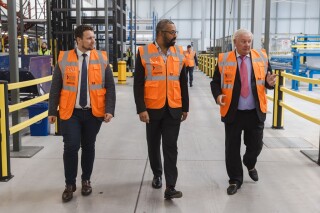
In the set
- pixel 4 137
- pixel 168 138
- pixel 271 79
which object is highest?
pixel 271 79

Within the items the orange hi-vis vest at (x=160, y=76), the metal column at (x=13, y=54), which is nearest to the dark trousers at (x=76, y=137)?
the orange hi-vis vest at (x=160, y=76)

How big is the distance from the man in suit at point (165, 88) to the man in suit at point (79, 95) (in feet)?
1.16

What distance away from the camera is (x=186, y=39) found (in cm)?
4931

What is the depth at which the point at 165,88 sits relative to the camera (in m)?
4.15

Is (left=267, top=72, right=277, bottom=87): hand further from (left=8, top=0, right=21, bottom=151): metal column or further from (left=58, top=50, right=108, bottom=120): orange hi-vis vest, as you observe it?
(left=8, top=0, right=21, bottom=151): metal column

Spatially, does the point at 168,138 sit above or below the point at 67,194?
above

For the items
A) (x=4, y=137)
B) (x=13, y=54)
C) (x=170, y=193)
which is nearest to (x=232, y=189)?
(x=170, y=193)

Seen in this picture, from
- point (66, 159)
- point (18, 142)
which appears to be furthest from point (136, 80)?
point (18, 142)

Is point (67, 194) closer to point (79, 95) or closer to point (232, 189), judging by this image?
point (79, 95)

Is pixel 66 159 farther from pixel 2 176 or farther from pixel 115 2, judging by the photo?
pixel 115 2

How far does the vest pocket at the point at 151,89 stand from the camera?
13.6ft

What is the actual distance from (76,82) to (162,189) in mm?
1516

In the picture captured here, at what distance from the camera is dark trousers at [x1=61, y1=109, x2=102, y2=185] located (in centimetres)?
411

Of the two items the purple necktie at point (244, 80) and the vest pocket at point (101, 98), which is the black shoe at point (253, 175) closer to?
the purple necktie at point (244, 80)
